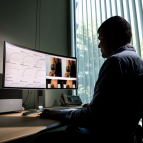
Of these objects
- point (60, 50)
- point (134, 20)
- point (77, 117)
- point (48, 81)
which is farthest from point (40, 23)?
point (77, 117)

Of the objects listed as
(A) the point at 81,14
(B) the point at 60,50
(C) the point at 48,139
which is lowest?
(C) the point at 48,139

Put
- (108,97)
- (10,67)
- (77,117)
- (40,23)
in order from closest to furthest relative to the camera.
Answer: (108,97), (77,117), (10,67), (40,23)

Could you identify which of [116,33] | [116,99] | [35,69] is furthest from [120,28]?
[35,69]

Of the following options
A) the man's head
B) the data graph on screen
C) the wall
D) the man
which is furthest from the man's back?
the wall

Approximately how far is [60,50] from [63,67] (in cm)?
65

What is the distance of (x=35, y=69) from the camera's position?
55.6 inches

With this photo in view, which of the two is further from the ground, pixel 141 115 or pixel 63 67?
pixel 63 67

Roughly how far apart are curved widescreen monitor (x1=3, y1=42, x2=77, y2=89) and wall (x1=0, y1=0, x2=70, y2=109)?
0.32m

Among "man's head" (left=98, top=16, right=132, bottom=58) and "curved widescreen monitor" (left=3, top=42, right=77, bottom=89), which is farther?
"curved widescreen monitor" (left=3, top=42, right=77, bottom=89)

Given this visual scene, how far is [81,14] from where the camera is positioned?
94.7 inches

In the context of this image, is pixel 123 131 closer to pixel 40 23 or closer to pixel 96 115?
pixel 96 115

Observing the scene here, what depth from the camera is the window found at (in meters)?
1.79

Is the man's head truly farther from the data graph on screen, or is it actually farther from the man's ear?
the data graph on screen

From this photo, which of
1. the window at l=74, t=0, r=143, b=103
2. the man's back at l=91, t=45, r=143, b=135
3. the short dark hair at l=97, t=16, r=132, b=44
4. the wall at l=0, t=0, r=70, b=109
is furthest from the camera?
the window at l=74, t=0, r=143, b=103
